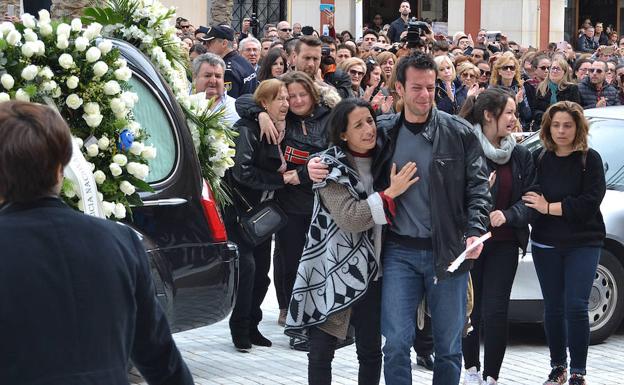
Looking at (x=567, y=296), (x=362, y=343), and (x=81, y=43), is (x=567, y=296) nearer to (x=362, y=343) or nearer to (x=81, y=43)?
(x=362, y=343)

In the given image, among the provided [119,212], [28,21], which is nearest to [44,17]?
[28,21]

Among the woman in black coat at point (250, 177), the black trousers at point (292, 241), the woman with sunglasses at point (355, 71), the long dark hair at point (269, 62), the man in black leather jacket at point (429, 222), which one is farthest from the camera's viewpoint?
the woman with sunglasses at point (355, 71)

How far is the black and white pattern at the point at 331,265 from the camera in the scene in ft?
20.1

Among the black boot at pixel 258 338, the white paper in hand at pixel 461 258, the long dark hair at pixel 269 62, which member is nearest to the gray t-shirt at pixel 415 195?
the white paper in hand at pixel 461 258

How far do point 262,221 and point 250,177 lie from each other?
0.31 m

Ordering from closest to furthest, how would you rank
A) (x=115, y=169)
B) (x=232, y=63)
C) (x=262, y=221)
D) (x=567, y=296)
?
(x=115, y=169) → (x=567, y=296) → (x=262, y=221) → (x=232, y=63)

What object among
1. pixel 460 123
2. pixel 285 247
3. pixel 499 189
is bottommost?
pixel 285 247

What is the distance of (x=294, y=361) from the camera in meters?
8.27

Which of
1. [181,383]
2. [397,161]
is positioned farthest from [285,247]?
[181,383]

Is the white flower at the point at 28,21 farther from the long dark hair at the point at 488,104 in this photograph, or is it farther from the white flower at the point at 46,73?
the long dark hair at the point at 488,104

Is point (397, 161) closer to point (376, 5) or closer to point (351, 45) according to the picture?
point (351, 45)

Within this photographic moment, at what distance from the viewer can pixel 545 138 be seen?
7711mm

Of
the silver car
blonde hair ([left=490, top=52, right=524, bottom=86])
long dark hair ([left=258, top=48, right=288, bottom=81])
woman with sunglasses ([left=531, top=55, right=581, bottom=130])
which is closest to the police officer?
long dark hair ([left=258, top=48, right=288, bottom=81])

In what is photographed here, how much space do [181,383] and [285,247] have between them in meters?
5.33
